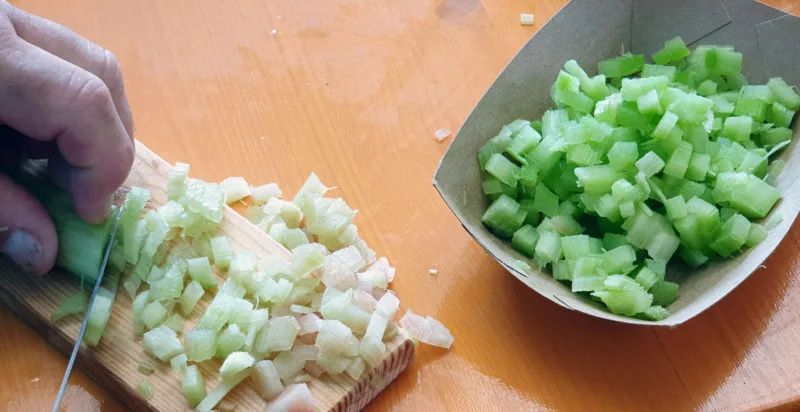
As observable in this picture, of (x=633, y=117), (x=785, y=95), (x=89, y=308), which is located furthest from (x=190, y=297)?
(x=785, y=95)

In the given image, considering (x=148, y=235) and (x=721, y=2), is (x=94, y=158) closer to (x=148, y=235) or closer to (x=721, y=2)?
(x=148, y=235)

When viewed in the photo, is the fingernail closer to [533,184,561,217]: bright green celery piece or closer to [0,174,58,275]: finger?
[0,174,58,275]: finger

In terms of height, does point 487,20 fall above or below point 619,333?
above

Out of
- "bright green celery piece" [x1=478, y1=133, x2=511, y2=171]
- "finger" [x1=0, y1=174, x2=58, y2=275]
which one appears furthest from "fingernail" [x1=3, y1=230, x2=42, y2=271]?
"bright green celery piece" [x1=478, y1=133, x2=511, y2=171]

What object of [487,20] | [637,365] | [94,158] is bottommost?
[637,365]

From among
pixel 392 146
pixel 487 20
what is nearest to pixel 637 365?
pixel 392 146

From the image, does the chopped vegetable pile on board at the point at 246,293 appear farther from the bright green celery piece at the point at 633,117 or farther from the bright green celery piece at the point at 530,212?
the bright green celery piece at the point at 633,117
